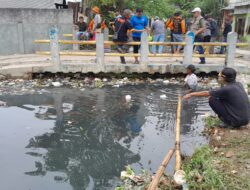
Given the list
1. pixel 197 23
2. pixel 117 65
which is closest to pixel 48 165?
pixel 117 65

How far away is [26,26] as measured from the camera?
1468 centimetres

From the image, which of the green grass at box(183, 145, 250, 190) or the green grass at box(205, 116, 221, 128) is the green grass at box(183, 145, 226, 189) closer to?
the green grass at box(183, 145, 250, 190)

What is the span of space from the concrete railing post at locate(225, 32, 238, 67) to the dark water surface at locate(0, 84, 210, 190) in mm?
2811

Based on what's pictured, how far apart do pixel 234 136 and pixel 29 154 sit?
3568mm

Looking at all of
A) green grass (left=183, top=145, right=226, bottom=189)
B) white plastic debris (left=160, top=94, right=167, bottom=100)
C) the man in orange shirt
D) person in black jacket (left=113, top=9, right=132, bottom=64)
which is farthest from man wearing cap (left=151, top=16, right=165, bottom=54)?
green grass (left=183, top=145, right=226, bottom=189)

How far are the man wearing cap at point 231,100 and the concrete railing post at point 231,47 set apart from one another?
5320 mm

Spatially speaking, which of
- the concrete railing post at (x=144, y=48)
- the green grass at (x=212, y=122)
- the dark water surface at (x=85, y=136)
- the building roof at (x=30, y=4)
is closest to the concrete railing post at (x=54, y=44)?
the dark water surface at (x=85, y=136)

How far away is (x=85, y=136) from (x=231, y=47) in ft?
22.0

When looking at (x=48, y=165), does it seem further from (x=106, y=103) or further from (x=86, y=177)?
(x=106, y=103)

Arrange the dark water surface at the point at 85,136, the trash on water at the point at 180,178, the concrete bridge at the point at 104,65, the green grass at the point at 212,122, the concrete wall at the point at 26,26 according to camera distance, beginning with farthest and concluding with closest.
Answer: the concrete wall at the point at 26,26
the concrete bridge at the point at 104,65
the green grass at the point at 212,122
the dark water surface at the point at 85,136
the trash on water at the point at 180,178

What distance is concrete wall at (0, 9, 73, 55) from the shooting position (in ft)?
47.0

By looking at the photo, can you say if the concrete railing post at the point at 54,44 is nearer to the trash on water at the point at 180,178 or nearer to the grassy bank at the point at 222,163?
the grassy bank at the point at 222,163

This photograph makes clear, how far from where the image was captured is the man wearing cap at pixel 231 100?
561cm

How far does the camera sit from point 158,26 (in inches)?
469
